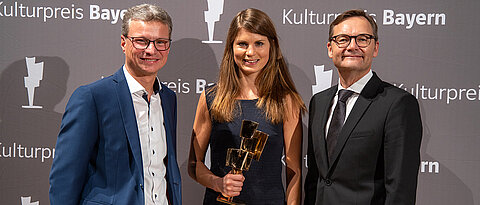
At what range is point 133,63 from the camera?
2.37 meters

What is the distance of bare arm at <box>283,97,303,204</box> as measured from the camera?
2750 millimetres

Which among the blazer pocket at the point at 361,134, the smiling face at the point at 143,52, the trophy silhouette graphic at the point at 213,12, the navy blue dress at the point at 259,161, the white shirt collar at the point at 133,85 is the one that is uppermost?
the trophy silhouette graphic at the point at 213,12

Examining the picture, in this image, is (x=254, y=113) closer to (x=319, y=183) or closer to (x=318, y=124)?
(x=318, y=124)

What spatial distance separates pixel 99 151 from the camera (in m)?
2.22

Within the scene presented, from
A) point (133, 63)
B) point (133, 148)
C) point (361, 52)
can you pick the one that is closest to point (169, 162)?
point (133, 148)

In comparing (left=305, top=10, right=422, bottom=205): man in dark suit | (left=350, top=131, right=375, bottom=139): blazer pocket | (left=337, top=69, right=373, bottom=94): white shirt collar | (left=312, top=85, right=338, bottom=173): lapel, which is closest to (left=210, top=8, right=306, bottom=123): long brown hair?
(left=312, top=85, right=338, bottom=173): lapel

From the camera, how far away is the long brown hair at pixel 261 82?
273cm

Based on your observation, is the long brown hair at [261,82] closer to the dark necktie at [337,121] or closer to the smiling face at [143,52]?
the dark necktie at [337,121]

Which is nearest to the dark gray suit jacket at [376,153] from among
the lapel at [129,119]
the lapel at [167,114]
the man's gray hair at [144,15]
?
the lapel at [167,114]

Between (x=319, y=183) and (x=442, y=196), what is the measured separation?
4.99 ft

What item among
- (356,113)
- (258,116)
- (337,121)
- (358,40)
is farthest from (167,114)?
(358,40)

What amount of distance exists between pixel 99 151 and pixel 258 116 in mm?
1051

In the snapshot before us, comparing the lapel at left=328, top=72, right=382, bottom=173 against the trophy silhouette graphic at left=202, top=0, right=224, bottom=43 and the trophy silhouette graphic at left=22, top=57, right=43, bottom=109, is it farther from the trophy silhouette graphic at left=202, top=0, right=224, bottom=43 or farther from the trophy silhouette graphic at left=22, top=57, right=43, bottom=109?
the trophy silhouette graphic at left=22, top=57, right=43, bottom=109

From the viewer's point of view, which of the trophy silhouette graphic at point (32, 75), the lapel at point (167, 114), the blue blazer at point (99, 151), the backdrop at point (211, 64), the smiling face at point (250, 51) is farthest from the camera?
the trophy silhouette graphic at point (32, 75)
